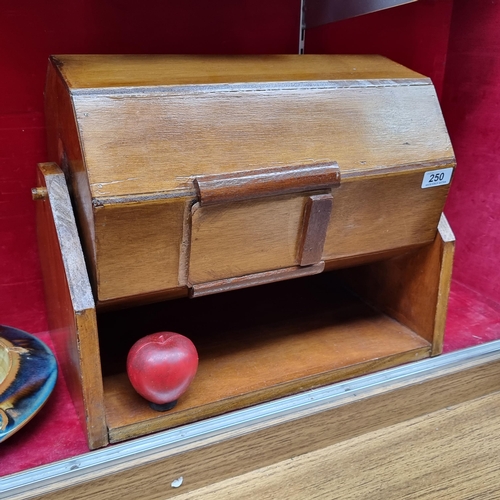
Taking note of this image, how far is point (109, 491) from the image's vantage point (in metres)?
0.86

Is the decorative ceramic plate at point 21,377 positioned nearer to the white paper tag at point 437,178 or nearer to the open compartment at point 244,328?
the open compartment at point 244,328

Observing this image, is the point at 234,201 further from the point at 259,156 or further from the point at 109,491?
the point at 109,491

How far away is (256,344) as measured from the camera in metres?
1.13

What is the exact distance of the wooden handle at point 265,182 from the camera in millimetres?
785

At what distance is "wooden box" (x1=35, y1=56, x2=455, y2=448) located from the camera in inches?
30.5

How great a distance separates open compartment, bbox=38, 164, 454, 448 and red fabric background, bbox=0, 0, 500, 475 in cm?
10

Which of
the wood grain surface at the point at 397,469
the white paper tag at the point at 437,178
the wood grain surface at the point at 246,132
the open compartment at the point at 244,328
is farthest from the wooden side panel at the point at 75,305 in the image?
the white paper tag at the point at 437,178

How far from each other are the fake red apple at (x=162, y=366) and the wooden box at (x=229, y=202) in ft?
0.19

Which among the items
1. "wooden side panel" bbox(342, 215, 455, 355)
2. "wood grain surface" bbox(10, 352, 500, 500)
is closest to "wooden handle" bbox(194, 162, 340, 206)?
"wooden side panel" bbox(342, 215, 455, 355)

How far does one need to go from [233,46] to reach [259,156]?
50 cm

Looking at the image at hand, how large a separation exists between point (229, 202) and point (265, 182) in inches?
2.6

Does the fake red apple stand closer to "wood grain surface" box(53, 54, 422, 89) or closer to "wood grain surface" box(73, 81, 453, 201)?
"wood grain surface" box(73, 81, 453, 201)

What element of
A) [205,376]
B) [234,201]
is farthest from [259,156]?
[205,376]

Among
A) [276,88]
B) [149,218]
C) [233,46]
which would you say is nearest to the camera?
[149,218]
